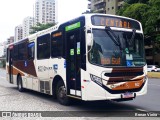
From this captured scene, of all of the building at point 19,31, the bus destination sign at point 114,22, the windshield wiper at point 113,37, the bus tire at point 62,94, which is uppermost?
the building at point 19,31

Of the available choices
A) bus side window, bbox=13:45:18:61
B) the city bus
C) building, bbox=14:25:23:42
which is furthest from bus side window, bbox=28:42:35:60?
building, bbox=14:25:23:42

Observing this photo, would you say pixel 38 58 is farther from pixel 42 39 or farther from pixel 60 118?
pixel 60 118

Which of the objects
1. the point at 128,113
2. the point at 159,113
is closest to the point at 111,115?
the point at 128,113

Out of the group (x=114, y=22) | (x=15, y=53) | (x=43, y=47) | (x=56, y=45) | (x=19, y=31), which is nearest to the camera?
(x=114, y=22)

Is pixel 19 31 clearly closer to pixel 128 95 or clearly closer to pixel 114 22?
pixel 114 22

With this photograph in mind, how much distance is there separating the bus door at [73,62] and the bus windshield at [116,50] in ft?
2.42

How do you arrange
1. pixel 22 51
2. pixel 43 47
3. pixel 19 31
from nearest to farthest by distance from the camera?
pixel 43 47 < pixel 22 51 < pixel 19 31

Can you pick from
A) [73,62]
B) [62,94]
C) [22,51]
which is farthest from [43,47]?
[22,51]

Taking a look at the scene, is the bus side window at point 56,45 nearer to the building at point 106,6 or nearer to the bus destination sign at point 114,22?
the bus destination sign at point 114,22

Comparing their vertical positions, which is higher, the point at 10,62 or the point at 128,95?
the point at 10,62

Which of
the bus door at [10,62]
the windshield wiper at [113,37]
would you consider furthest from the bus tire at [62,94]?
the bus door at [10,62]

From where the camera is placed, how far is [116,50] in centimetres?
959

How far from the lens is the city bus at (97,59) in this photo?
9.20 meters

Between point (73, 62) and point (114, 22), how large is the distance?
1935mm
